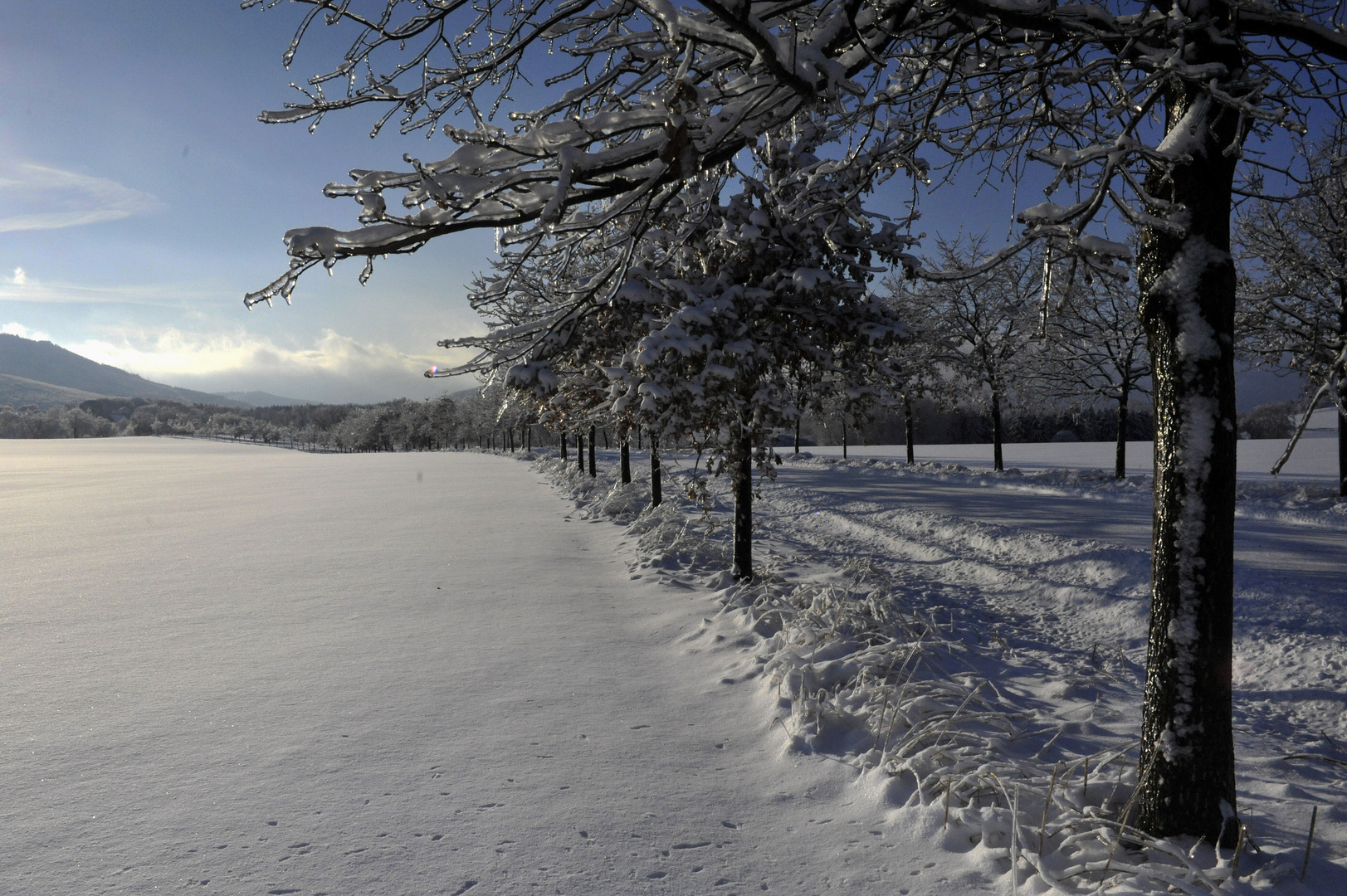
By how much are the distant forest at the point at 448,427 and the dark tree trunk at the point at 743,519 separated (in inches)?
121

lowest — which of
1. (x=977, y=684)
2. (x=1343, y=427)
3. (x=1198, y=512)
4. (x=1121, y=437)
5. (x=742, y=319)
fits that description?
(x=977, y=684)

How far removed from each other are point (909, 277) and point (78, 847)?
20.4 ft

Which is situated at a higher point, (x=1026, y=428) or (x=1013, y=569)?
(x=1026, y=428)

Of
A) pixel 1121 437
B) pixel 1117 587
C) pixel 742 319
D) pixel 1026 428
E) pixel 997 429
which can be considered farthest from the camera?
pixel 1026 428

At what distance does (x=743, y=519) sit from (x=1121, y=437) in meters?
17.0

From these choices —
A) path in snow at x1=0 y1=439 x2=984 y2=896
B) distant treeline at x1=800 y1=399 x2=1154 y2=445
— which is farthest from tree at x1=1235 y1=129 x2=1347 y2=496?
distant treeline at x1=800 y1=399 x2=1154 y2=445

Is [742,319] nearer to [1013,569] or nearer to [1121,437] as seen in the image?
[1013,569]

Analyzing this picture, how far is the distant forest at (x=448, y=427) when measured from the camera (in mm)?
55725

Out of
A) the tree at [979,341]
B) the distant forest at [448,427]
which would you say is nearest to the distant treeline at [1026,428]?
the distant forest at [448,427]

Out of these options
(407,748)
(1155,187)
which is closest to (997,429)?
(1155,187)

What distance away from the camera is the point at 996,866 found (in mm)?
2756

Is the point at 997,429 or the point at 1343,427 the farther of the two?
the point at 997,429

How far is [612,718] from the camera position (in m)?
4.17

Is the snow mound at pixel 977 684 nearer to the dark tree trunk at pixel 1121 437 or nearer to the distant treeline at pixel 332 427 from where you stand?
the dark tree trunk at pixel 1121 437
